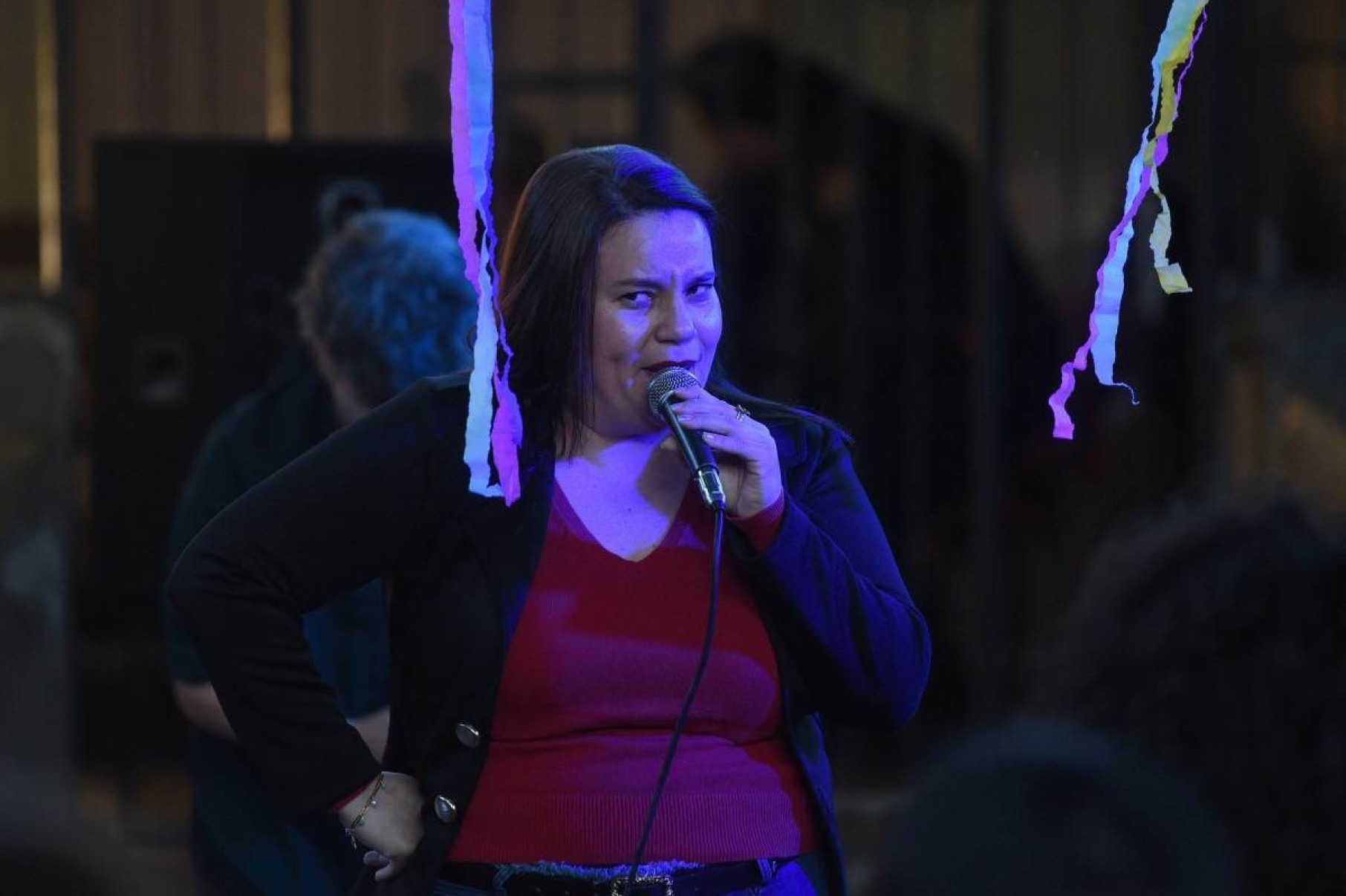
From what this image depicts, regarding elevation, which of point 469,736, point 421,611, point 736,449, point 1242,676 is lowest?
point 1242,676

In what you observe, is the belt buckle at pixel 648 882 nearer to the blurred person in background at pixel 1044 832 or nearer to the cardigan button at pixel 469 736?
the cardigan button at pixel 469 736

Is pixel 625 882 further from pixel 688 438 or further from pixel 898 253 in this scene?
pixel 898 253

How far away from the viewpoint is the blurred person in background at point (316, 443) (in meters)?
2.79

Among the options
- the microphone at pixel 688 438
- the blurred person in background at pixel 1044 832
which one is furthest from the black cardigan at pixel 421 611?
the blurred person in background at pixel 1044 832

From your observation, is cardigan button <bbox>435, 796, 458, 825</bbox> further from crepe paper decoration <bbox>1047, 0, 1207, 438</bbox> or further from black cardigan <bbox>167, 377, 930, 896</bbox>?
crepe paper decoration <bbox>1047, 0, 1207, 438</bbox>

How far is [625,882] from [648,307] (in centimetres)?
59

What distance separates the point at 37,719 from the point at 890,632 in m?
3.68

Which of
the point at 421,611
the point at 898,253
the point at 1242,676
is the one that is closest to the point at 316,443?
the point at 421,611

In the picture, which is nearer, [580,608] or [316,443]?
[580,608]

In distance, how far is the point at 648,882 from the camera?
208 centimetres

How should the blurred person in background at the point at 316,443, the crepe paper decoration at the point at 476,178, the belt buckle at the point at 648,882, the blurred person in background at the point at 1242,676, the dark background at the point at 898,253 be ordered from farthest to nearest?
the dark background at the point at 898,253 < the blurred person in background at the point at 1242,676 < the blurred person in background at the point at 316,443 < the belt buckle at the point at 648,882 < the crepe paper decoration at the point at 476,178

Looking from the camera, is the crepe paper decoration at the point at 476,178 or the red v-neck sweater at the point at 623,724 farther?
the red v-neck sweater at the point at 623,724

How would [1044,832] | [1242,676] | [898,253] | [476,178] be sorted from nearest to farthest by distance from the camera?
[476,178], [1044,832], [1242,676], [898,253]

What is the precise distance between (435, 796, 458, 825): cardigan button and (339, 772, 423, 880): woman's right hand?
5cm
